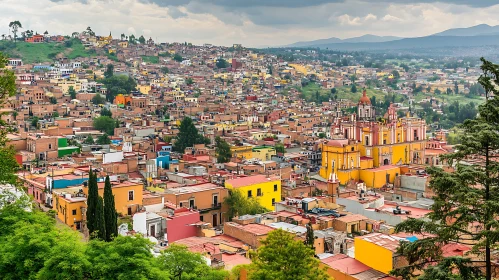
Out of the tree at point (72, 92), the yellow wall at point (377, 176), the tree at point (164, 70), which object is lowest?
the yellow wall at point (377, 176)

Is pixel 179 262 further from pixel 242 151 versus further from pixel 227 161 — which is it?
pixel 242 151

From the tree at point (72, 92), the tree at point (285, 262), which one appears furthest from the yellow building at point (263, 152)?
the tree at point (72, 92)

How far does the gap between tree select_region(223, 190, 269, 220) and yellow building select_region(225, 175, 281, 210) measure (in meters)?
0.52

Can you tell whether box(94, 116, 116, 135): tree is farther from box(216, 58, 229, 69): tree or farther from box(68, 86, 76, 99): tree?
box(216, 58, 229, 69): tree

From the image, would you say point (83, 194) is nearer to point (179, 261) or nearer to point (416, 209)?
point (179, 261)

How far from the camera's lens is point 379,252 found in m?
16.1

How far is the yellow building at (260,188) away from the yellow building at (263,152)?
45.0ft

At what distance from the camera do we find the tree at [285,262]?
471 inches

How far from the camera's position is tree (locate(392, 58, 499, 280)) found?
8703 millimetres

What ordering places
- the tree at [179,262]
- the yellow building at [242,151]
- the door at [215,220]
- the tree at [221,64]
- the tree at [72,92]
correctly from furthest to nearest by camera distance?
the tree at [221,64]
the tree at [72,92]
the yellow building at [242,151]
the door at [215,220]
the tree at [179,262]

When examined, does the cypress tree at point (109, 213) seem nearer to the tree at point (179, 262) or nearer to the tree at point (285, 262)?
→ the tree at point (179, 262)

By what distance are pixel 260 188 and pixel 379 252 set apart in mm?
12884

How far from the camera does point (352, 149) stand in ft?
120

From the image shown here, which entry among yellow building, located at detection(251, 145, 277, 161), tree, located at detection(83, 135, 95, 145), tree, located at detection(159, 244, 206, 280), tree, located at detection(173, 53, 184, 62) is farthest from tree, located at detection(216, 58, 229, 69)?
tree, located at detection(159, 244, 206, 280)
